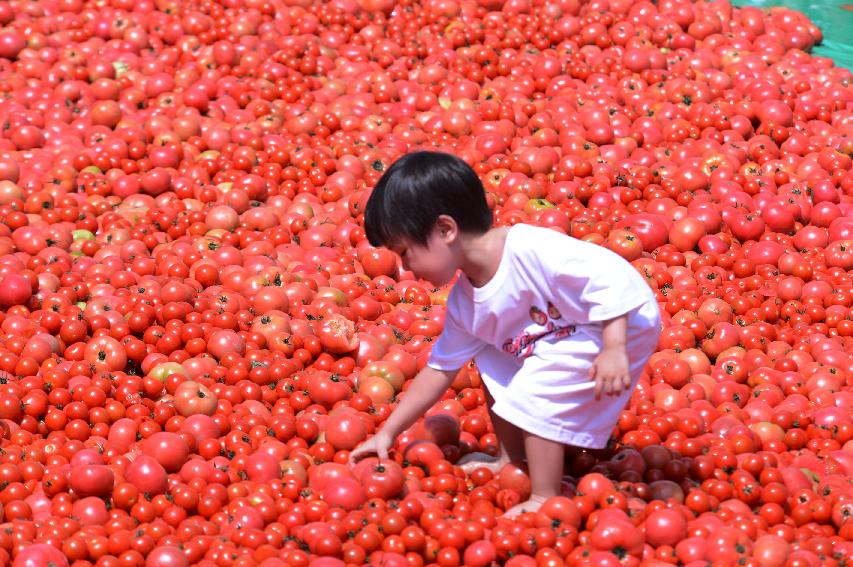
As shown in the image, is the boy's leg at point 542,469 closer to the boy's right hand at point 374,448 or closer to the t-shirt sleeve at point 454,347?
the t-shirt sleeve at point 454,347

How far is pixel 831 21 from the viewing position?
10656 millimetres

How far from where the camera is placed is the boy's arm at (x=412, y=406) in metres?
4.64

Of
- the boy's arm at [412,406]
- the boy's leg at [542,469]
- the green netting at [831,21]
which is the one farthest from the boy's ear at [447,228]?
the green netting at [831,21]

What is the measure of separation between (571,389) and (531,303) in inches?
14.5

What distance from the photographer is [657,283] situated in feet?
21.0

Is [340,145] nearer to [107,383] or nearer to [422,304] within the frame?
[422,304]

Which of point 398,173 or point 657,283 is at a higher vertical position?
point 398,173

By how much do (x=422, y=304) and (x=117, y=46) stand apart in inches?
170

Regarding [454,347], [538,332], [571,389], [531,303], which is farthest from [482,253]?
[571,389]

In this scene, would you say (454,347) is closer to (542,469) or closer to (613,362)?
(542,469)

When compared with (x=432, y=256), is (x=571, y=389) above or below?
below

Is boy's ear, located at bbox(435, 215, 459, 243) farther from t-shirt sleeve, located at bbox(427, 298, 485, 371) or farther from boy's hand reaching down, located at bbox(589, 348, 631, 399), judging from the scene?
boy's hand reaching down, located at bbox(589, 348, 631, 399)

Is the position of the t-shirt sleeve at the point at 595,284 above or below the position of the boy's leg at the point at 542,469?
above

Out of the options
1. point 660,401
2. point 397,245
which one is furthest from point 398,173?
point 660,401
